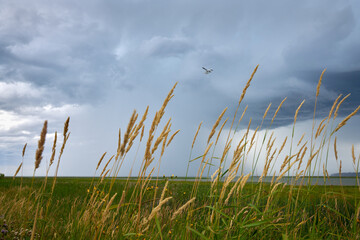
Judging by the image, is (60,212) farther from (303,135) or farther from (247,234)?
(303,135)

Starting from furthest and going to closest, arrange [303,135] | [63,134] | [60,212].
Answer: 1. [60,212]
2. [303,135]
3. [63,134]

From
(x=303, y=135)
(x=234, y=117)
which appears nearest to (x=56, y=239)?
(x=234, y=117)

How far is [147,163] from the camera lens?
6.27 ft

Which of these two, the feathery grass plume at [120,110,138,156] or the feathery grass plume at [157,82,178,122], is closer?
the feathery grass plume at [120,110,138,156]

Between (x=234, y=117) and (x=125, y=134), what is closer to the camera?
(x=125, y=134)

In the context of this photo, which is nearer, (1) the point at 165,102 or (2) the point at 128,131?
(2) the point at 128,131

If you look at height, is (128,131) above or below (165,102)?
below

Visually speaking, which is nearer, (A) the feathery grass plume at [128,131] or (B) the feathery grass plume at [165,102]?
(A) the feathery grass plume at [128,131]

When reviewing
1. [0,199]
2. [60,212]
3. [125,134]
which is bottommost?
[60,212]

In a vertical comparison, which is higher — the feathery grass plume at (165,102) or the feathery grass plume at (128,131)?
the feathery grass plume at (165,102)

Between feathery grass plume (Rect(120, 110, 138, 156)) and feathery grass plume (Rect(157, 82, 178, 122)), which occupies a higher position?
feathery grass plume (Rect(157, 82, 178, 122))

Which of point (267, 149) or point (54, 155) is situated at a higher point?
point (267, 149)

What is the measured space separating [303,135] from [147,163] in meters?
2.35

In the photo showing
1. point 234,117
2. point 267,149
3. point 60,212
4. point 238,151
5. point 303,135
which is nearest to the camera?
point 238,151
